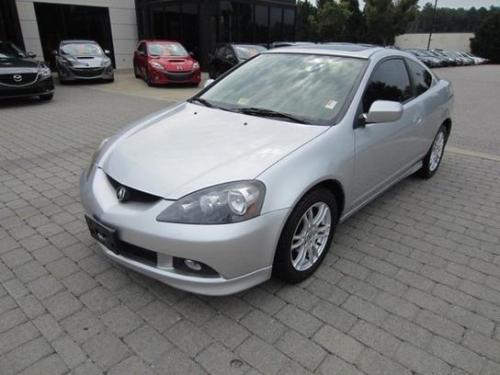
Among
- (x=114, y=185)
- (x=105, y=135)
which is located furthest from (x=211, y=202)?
(x=105, y=135)

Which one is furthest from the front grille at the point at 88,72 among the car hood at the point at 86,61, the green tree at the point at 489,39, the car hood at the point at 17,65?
the green tree at the point at 489,39

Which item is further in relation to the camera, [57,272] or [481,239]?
[481,239]

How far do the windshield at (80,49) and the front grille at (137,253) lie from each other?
13495 millimetres

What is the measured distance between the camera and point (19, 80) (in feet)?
29.5

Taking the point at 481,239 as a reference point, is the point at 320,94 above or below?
above

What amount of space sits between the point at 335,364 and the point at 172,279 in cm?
103

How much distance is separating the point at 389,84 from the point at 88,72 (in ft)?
40.6

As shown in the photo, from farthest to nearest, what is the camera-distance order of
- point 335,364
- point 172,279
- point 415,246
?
point 415,246
point 172,279
point 335,364

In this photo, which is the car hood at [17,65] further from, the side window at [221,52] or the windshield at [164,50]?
the side window at [221,52]

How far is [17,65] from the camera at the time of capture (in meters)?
9.08

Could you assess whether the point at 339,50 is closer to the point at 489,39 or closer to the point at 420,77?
the point at 420,77

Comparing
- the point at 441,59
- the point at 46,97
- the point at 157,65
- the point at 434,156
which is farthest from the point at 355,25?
the point at 434,156

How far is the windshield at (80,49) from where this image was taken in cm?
1371

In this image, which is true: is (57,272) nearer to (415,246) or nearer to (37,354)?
(37,354)
